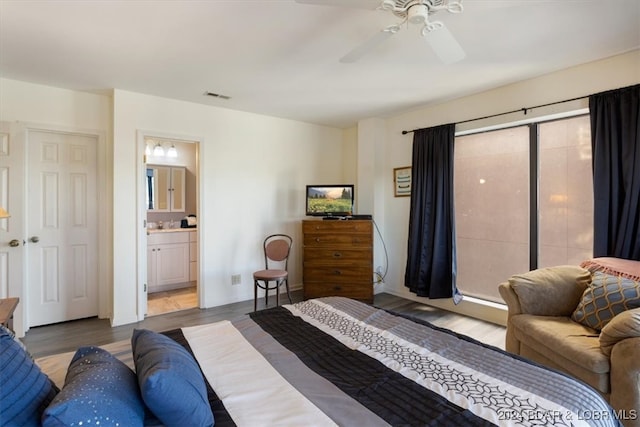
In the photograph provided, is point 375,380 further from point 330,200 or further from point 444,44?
point 330,200

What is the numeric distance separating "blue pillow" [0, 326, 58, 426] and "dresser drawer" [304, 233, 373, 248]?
10.4 ft

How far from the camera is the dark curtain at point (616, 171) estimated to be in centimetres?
243

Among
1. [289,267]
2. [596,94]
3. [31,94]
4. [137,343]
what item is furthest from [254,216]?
[596,94]

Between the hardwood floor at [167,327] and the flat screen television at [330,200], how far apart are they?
4.19 ft

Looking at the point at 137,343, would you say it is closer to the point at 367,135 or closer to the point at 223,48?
the point at 223,48

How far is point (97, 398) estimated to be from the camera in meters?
0.84

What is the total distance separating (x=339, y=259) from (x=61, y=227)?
3005mm

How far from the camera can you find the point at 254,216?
430 centimetres

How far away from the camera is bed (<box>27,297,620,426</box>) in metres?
Answer: 1.02

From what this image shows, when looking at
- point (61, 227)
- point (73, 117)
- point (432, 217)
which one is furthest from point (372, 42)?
point (61, 227)

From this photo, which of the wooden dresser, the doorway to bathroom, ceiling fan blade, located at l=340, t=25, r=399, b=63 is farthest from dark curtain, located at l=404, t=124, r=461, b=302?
the doorway to bathroom

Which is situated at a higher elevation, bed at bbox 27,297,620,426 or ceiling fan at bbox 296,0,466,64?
ceiling fan at bbox 296,0,466,64

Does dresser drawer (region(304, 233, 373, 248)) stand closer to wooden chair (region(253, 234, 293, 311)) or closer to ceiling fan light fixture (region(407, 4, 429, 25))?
wooden chair (region(253, 234, 293, 311))

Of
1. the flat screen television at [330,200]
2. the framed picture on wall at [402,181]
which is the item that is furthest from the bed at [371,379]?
the framed picture on wall at [402,181]
